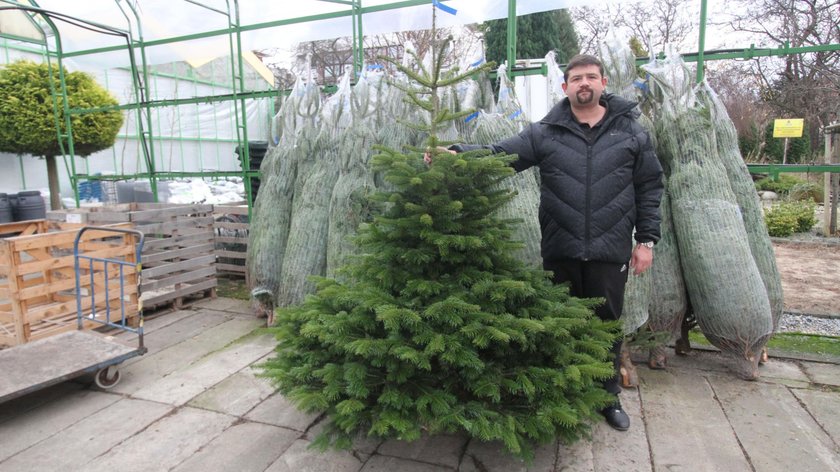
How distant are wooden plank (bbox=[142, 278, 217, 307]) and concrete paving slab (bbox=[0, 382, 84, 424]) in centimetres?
143

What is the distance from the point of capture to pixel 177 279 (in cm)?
488

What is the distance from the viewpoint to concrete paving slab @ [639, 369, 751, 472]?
2371mm

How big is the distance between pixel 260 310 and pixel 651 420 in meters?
3.37

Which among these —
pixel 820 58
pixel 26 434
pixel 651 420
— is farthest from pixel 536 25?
pixel 26 434

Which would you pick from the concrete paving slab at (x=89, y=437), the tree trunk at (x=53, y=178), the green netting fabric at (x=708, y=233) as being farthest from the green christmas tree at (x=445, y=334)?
the tree trunk at (x=53, y=178)

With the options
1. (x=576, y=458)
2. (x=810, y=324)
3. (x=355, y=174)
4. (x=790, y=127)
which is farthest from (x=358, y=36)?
(x=810, y=324)

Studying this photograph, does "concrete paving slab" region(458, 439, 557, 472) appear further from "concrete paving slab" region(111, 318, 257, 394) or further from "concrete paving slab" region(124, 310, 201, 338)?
"concrete paving slab" region(124, 310, 201, 338)

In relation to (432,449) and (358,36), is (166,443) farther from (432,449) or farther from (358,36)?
(358,36)

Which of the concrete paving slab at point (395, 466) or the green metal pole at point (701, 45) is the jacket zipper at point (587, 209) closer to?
the concrete paving slab at point (395, 466)

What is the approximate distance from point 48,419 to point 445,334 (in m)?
2.52

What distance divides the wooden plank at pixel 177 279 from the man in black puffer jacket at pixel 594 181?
360cm

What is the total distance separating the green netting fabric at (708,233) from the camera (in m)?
3.04

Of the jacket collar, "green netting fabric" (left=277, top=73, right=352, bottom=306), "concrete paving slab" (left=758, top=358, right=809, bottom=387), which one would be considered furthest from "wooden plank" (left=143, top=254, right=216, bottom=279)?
"concrete paving slab" (left=758, top=358, right=809, bottom=387)

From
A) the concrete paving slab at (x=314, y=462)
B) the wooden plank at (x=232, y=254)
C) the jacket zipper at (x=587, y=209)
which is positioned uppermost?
the jacket zipper at (x=587, y=209)
